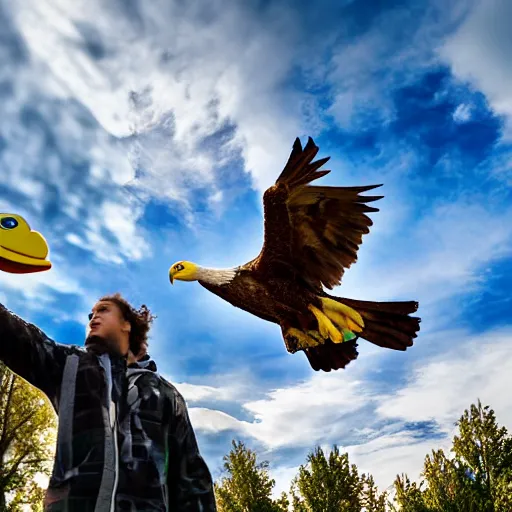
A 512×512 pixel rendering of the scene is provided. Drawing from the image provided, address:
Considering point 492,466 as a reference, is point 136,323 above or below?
below

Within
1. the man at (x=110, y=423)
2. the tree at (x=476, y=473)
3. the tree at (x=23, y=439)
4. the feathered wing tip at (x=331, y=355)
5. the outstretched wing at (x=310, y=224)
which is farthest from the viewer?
the tree at (x=476, y=473)

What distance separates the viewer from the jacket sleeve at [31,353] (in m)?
2.39

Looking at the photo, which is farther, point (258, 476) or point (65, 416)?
point (258, 476)

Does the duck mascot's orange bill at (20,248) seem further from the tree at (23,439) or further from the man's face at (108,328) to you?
the tree at (23,439)

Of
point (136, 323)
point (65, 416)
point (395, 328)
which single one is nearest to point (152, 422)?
point (65, 416)

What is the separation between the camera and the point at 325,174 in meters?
5.62

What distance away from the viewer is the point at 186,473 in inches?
106

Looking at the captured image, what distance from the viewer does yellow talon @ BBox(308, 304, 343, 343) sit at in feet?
18.9

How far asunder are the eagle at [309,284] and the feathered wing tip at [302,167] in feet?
0.03

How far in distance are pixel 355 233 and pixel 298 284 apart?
82 centimetres

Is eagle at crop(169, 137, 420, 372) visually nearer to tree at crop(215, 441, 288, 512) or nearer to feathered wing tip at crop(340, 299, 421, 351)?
feathered wing tip at crop(340, 299, 421, 351)

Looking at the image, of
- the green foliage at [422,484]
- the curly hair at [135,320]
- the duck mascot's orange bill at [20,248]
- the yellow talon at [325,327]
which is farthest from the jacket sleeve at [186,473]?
the green foliage at [422,484]

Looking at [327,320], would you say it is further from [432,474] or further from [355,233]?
[432,474]

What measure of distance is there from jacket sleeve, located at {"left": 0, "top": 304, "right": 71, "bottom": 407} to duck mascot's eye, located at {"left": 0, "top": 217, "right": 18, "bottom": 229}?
34 centimetres
